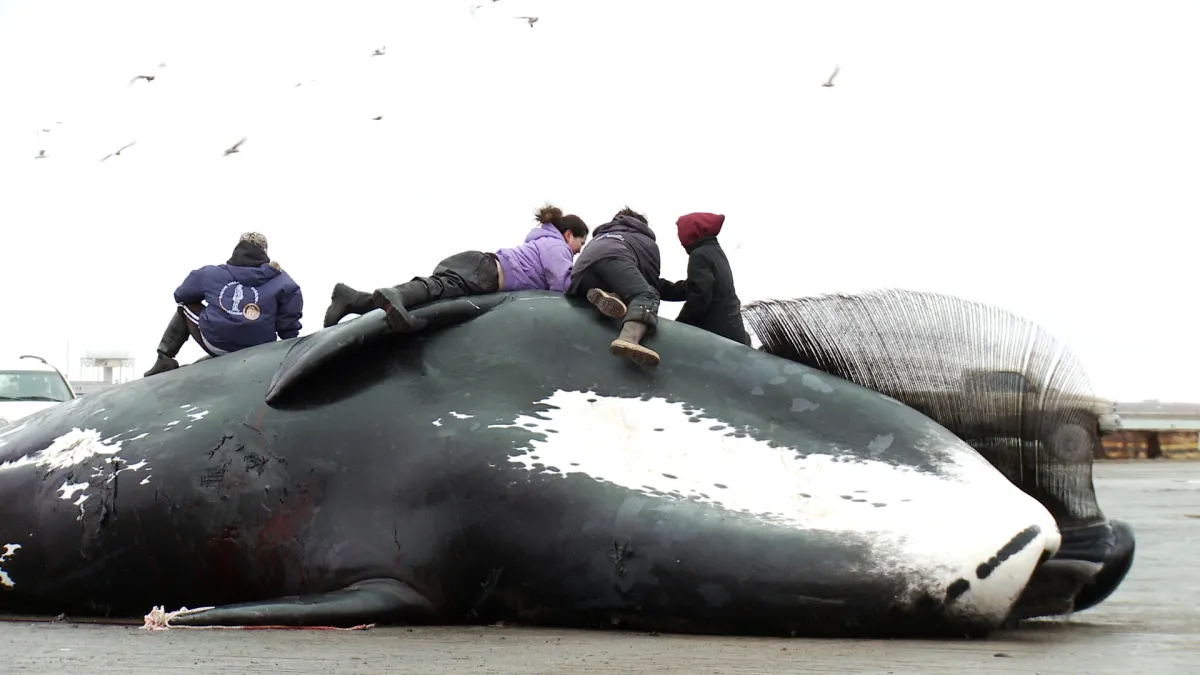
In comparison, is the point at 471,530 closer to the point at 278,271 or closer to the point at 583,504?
the point at 583,504

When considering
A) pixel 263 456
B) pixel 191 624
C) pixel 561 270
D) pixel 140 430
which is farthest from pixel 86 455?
pixel 561 270

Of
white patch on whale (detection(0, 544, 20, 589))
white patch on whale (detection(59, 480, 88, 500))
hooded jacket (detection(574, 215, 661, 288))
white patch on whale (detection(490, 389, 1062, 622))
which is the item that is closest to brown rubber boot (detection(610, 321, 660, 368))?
white patch on whale (detection(490, 389, 1062, 622))

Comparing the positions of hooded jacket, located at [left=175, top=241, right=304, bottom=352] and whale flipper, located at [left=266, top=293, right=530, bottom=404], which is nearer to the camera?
whale flipper, located at [left=266, top=293, right=530, bottom=404]

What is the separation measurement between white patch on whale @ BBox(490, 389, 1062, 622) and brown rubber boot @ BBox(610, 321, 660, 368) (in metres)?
0.23

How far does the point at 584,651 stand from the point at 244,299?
196 inches

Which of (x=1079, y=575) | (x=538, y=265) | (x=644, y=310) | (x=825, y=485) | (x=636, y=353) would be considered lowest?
(x=1079, y=575)

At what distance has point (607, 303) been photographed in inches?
299

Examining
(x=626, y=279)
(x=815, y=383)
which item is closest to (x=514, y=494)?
(x=626, y=279)

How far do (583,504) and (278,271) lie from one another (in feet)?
13.8

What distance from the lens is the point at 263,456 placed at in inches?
294

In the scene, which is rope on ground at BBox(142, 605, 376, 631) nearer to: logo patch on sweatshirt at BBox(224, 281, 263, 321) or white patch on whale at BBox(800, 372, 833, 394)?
white patch on whale at BBox(800, 372, 833, 394)

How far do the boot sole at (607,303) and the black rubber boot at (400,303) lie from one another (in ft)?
3.23

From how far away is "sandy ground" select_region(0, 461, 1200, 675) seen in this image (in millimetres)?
5258

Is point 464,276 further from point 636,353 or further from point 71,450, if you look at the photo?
point 71,450
